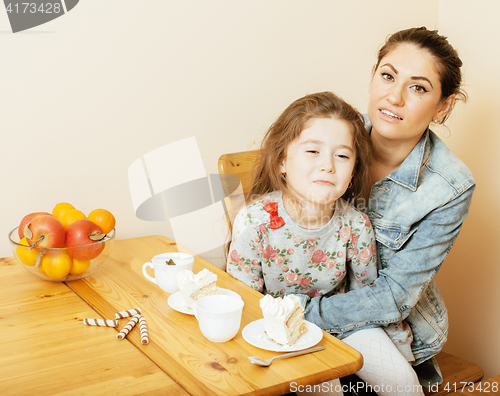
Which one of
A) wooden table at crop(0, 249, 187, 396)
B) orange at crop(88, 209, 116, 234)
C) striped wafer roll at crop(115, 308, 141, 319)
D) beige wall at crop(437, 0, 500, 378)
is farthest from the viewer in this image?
beige wall at crop(437, 0, 500, 378)

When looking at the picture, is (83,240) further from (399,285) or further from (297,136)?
(399,285)

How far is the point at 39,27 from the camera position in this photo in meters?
1.26

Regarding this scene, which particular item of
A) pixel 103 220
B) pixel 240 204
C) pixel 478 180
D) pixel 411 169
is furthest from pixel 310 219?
pixel 478 180

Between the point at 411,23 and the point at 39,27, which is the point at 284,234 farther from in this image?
the point at 411,23

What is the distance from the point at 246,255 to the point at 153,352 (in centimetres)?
48

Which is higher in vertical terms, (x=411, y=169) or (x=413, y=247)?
(x=411, y=169)


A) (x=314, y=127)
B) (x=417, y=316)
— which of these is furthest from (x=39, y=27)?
(x=417, y=316)

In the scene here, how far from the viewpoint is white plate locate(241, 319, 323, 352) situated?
2.43 ft

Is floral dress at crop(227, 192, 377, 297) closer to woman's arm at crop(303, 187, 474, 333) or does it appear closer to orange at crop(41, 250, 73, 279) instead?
woman's arm at crop(303, 187, 474, 333)

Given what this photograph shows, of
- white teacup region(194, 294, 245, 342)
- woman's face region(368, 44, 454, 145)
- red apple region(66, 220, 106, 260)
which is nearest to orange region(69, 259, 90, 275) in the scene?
red apple region(66, 220, 106, 260)

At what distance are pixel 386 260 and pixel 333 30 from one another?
0.95 m

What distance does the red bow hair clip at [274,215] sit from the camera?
1.20 meters

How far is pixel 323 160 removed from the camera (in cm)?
113

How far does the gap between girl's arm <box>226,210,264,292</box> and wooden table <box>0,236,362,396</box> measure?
0.60ft
